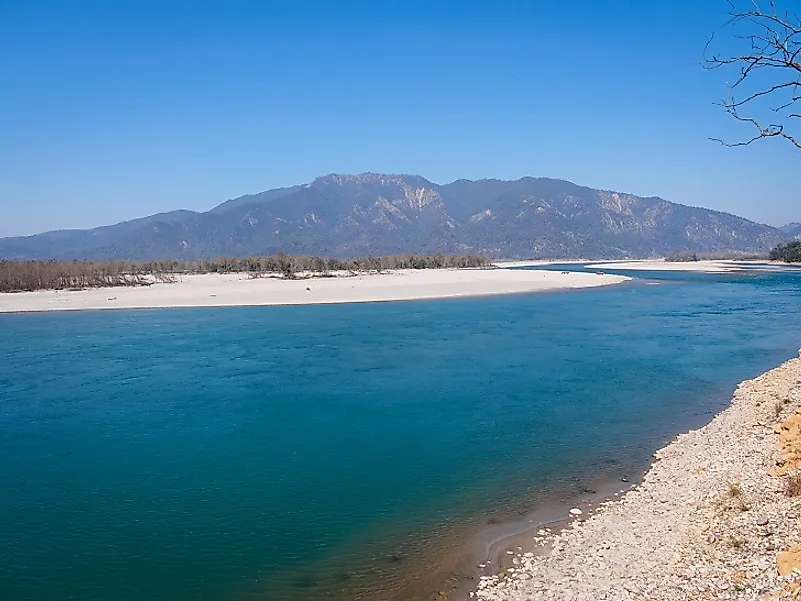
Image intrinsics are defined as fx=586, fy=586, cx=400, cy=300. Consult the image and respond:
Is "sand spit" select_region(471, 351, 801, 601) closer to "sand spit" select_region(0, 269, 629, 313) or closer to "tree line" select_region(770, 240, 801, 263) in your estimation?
"sand spit" select_region(0, 269, 629, 313)

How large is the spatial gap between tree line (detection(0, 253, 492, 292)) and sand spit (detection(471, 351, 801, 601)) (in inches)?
2752

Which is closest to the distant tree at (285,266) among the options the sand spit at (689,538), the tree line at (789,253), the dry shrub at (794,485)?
the sand spit at (689,538)

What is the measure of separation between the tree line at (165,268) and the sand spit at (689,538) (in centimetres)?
6989

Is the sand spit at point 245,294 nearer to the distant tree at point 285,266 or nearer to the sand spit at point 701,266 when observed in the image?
the distant tree at point 285,266

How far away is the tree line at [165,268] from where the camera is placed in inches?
2616

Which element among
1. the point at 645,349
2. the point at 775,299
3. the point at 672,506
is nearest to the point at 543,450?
the point at 672,506

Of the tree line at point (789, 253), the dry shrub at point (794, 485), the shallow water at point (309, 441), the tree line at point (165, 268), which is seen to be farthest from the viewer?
the tree line at point (789, 253)

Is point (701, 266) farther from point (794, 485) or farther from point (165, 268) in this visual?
point (794, 485)

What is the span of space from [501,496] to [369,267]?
302 ft

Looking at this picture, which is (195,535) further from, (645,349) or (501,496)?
(645,349)

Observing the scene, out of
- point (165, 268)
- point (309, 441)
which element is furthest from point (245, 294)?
point (309, 441)

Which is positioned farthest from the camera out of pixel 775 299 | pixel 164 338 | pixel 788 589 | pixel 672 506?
pixel 775 299

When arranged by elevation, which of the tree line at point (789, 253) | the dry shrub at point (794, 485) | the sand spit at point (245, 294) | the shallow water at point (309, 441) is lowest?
the shallow water at point (309, 441)

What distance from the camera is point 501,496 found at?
10703mm
